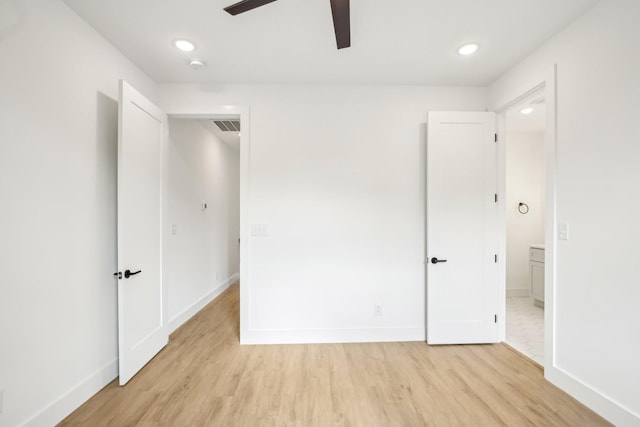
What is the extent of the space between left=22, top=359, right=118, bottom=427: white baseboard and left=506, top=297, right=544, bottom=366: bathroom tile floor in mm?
3587

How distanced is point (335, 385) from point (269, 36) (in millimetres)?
2732

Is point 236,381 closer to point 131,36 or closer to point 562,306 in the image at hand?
point 562,306

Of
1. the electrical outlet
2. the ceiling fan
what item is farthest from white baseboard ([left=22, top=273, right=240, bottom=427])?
the ceiling fan

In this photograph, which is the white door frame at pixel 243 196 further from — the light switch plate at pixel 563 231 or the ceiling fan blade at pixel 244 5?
the light switch plate at pixel 563 231

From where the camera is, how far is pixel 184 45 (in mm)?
2152

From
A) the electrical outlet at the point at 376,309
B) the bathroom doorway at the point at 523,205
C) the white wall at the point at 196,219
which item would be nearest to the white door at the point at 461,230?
the electrical outlet at the point at 376,309

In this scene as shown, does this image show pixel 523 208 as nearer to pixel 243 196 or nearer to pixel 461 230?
pixel 461 230

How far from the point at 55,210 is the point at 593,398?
12.1 feet

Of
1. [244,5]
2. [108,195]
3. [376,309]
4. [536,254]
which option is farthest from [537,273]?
[108,195]

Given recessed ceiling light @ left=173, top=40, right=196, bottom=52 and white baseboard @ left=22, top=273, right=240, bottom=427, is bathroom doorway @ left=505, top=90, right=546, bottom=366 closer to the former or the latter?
recessed ceiling light @ left=173, top=40, right=196, bottom=52

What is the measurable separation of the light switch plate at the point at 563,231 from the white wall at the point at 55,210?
11.4 ft

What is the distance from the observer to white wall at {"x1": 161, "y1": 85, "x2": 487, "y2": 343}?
9.06 feet

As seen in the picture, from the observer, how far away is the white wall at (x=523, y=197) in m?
4.46

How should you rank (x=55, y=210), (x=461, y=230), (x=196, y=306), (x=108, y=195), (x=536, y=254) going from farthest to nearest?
1. (x=536, y=254)
2. (x=196, y=306)
3. (x=461, y=230)
4. (x=108, y=195)
5. (x=55, y=210)
